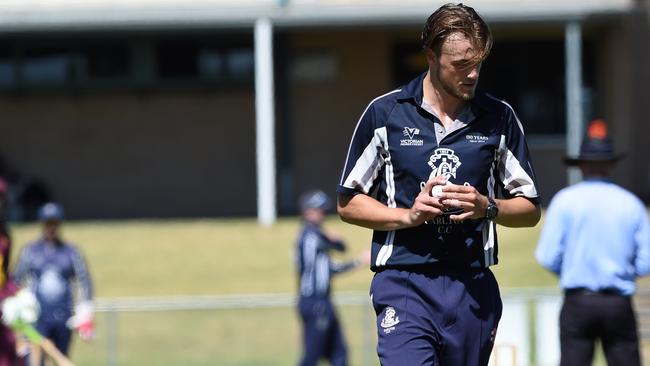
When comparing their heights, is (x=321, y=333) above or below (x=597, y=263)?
below

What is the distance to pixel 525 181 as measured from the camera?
514 centimetres

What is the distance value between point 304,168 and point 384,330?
722 inches

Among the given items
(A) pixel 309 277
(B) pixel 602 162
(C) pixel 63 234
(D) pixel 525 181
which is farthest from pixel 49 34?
(D) pixel 525 181

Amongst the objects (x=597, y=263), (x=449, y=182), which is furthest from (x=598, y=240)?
(x=449, y=182)

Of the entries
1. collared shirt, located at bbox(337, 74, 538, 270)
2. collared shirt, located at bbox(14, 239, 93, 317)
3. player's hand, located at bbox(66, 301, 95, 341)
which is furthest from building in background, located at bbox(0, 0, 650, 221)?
collared shirt, located at bbox(337, 74, 538, 270)

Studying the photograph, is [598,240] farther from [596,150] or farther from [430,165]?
[430,165]

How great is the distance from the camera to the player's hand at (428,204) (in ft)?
15.4

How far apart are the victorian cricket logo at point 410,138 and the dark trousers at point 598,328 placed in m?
3.14

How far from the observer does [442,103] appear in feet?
16.5

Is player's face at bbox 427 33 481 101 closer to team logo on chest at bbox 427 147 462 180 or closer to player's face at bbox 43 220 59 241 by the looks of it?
team logo on chest at bbox 427 147 462 180

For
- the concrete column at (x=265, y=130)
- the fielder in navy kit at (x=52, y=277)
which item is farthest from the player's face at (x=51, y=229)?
the concrete column at (x=265, y=130)

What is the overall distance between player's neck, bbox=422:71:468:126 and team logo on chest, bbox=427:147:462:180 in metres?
0.12

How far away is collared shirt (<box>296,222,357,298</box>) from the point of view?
12.6m

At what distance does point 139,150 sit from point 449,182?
62.0 feet
